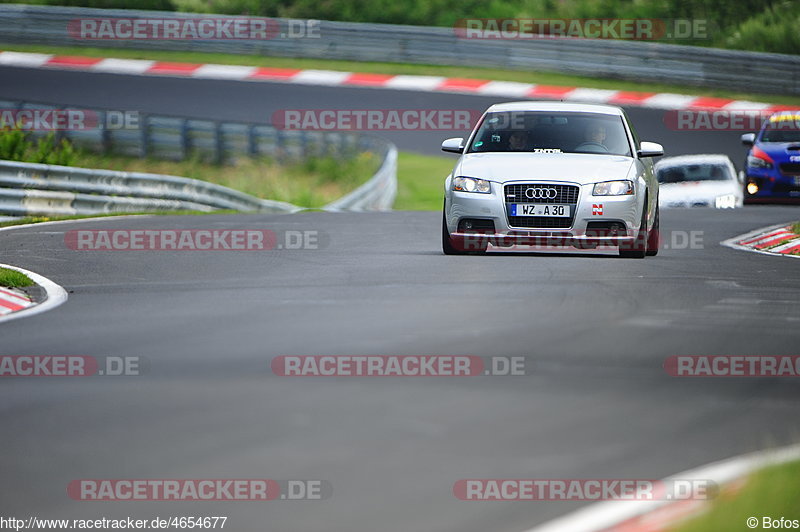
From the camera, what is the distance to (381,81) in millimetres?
34562

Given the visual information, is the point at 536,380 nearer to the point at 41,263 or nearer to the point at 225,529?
the point at 225,529

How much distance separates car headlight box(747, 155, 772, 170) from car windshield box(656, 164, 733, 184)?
1.81 m

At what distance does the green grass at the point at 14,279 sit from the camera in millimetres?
12078

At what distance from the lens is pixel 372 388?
24.4 ft

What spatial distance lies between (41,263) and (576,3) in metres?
30.8

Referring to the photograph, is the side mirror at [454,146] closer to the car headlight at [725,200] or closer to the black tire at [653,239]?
the black tire at [653,239]

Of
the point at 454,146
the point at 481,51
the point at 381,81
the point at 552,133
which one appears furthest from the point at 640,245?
the point at 481,51

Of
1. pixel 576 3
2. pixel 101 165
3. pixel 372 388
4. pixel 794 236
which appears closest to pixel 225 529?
pixel 372 388

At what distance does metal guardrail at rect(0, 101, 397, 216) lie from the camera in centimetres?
2100

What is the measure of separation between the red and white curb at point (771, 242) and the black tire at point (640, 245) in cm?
215

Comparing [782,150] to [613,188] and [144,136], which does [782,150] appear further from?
[144,136]

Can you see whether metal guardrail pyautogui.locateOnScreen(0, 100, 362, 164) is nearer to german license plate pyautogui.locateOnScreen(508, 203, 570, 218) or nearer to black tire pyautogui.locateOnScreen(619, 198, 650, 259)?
black tire pyautogui.locateOnScreen(619, 198, 650, 259)

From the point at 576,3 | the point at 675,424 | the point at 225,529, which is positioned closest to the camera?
the point at 225,529

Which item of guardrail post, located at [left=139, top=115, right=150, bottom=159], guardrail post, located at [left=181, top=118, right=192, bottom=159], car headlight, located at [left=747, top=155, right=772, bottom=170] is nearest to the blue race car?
car headlight, located at [left=747, top=155, right=772, bottom=170]
